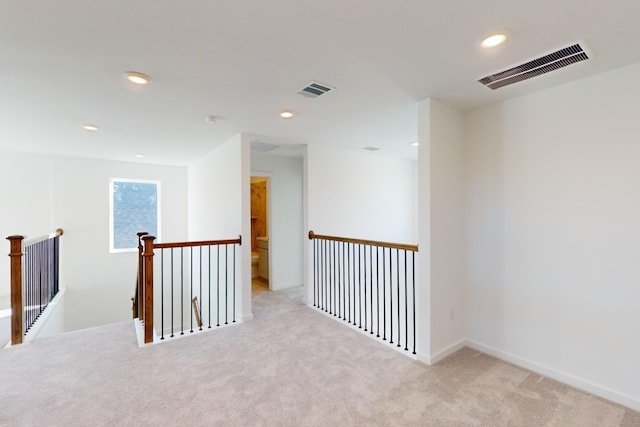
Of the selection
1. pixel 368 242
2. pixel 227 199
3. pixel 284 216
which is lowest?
pixel 368 242

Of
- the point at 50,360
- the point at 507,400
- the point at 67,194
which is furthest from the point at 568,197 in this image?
the point at 67,194

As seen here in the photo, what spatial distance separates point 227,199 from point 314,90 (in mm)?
2312

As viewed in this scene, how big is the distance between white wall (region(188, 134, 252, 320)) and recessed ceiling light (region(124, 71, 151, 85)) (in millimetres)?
1536

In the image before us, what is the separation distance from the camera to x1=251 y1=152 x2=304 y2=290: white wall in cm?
520

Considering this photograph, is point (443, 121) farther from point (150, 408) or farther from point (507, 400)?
point (150, 408)

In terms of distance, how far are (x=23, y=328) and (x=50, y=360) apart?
0.76m

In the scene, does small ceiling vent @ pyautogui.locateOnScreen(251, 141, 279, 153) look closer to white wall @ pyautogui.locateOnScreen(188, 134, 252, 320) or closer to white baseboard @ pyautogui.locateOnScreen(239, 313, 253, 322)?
white wall @ pyautogui.locateOnScreen(188, 134, 252, 320)

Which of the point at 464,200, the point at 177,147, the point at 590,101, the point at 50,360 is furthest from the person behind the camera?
the point at 177,147

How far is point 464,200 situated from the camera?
292cm

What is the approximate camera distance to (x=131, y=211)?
A: 591 cm

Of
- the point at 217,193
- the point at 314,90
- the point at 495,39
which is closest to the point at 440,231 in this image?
the point at 495,39

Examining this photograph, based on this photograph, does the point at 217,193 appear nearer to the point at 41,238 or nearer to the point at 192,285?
the point at 192,285

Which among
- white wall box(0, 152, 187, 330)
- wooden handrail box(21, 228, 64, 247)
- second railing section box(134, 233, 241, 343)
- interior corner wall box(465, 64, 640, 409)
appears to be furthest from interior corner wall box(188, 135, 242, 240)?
interior corner wall box(465, 64, 640, 409)

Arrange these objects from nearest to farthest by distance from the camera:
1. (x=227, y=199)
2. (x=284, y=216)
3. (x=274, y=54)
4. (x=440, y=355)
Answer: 1. (x=274, y=54)
2. (x=440, y=355)
3. (x=227, y=199)
4. (x=284, y=216)
